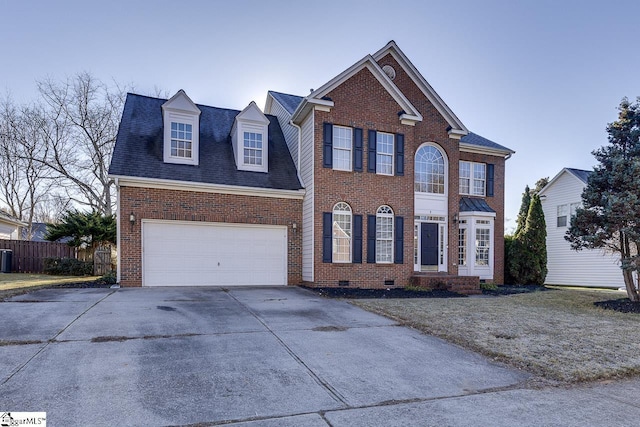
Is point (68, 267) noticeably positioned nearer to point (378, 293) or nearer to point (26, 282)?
point (26, 282)

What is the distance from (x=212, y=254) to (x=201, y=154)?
11.6 feet

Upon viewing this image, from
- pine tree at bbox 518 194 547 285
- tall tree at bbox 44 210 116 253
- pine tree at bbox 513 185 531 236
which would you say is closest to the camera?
pine tree at bbox 518 194 547 285

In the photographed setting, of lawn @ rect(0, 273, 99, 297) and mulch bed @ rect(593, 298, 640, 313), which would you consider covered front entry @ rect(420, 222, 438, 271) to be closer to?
mulch bed @ rect(593, 298, 640, 313)

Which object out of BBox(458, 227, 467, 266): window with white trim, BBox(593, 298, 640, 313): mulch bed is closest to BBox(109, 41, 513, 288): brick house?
BBox(458, 227, 467, 266): window with white trim

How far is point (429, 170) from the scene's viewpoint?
46.8 feet

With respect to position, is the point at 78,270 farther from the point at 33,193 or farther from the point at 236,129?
the point at 33,193

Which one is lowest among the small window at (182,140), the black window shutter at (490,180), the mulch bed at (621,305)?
the mulch bed at (621,305)

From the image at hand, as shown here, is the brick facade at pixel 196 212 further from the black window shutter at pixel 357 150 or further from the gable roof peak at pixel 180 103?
the gable roof peak at pixel 180 103

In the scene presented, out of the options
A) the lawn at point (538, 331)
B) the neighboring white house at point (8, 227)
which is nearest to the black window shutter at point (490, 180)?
the lawn at point (538, 331)

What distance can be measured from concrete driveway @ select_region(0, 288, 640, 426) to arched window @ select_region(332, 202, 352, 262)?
500 cm

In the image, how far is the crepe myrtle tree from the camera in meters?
9.92

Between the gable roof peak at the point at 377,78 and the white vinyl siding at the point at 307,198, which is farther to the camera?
the white vinyl siding at the point at 307,198

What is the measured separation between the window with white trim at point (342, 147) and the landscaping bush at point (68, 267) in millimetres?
12619

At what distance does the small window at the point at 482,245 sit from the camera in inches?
601
